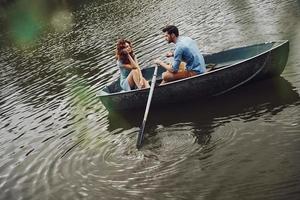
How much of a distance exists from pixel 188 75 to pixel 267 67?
99.1 inches

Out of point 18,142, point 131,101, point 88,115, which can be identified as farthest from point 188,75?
point 18,142

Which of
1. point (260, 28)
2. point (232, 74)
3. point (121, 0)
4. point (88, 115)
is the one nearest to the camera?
point (232, 74)

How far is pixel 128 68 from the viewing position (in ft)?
47.6

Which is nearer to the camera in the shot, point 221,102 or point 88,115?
point 221,102

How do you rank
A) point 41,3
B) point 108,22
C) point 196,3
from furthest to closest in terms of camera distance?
point 41,3, point 108,22, point 196,3

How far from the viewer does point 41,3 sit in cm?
6531

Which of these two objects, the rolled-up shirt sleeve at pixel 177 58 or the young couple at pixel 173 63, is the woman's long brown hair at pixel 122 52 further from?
the rolled-up shirt sleeve at pixel 177 58

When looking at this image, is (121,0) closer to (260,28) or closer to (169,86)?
Result: (260,28)

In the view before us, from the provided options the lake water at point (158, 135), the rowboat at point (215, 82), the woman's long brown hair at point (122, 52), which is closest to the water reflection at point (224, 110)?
the lake water at point (158, 135)

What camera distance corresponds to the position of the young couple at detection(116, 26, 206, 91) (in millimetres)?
12797

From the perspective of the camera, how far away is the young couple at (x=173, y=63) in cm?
1280

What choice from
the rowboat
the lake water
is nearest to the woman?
the rowboat

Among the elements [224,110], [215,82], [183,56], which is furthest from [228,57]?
[224,110]

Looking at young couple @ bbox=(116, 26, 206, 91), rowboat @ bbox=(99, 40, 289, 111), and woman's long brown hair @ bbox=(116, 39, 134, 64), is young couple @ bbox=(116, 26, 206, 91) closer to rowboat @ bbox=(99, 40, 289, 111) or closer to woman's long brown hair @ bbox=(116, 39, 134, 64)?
woman's long brown hair @ bbox=(116, 39, 134, 64)
